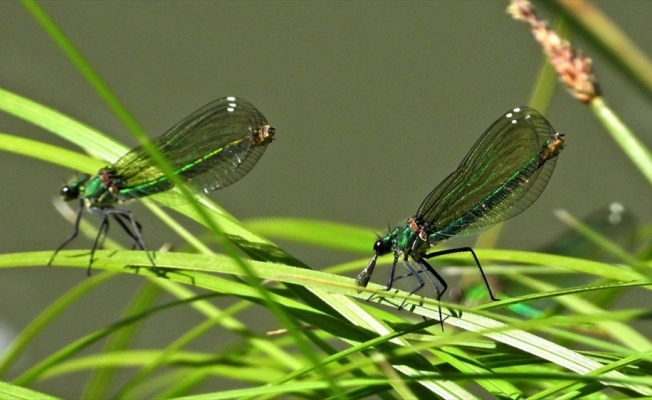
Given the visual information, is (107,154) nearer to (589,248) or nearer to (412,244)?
(412,244)

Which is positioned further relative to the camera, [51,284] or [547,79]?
[51,284]

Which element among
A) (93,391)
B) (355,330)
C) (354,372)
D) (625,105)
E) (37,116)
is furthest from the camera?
(625,105)

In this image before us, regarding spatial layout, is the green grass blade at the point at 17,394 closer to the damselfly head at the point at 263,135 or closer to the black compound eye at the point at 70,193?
the damselfly head at the point at 263,135

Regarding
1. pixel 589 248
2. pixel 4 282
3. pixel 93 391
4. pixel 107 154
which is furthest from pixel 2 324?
pixel 589 248

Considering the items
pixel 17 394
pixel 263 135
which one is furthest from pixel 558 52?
pixel 17 394

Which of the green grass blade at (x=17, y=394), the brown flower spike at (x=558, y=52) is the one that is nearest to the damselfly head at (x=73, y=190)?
the green grass blade at (x=17, y=394)
